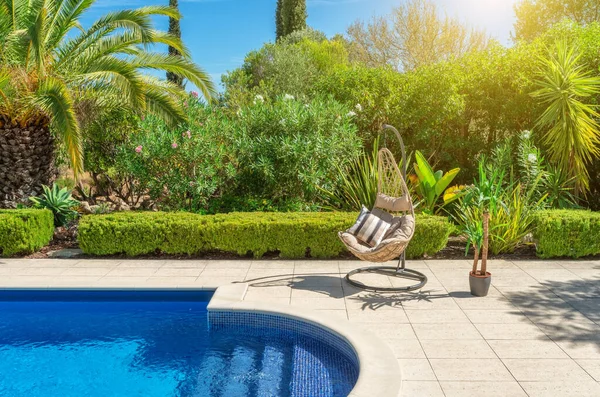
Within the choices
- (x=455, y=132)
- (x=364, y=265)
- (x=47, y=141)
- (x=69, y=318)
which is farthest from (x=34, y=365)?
(x=455, y=132)

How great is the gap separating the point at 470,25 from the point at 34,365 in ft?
86.4

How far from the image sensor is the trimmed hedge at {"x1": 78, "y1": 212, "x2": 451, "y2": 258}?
8.56m

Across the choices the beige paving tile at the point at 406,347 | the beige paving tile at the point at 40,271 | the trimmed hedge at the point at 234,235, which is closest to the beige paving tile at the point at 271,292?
the trimmed hedge at the point at 234,235

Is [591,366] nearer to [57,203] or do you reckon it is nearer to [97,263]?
[97,263]

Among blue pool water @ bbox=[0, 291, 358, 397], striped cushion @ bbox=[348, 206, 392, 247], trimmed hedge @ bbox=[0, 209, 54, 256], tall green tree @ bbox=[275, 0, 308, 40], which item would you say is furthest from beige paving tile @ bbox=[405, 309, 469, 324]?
tall green tree @ bbox=[275, 0, 308, 40]

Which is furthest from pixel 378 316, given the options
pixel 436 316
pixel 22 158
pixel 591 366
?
pixel 22 158

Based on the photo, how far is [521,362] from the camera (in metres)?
4.78

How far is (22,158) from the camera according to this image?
32.5 ft

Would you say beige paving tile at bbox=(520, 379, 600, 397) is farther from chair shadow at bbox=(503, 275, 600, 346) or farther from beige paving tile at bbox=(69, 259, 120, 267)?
beige paving tile at bbox=(69, 259, 120, 267)

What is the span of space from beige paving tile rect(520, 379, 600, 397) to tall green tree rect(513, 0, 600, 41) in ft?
87.1

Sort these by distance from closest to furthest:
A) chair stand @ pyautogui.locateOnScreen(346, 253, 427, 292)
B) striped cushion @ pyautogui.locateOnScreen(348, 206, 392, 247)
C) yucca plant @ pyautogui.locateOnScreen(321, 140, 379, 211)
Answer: chair stand @ pyautogui.locateOnScreen(346, 253, 427, 292)
striped cushion @ pyautogui.locateOnScreen(348, 206, 392, 247)
yucca plant @ pyautogui.locateOnScreen(321, 140, 379, 211)

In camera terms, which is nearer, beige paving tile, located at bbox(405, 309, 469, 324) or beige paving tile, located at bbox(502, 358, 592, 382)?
beige paving tile, located at bbox(502, 358, 592, 382)

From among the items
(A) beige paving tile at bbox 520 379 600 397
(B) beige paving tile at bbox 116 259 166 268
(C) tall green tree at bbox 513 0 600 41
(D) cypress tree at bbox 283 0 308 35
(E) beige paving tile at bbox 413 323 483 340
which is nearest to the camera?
(A) beige paving tile at bbox 520 379 600 397

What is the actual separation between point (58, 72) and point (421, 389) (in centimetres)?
856
